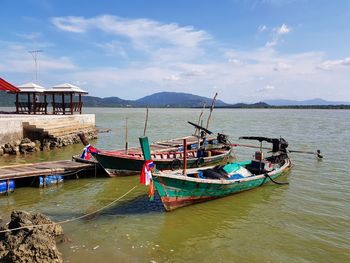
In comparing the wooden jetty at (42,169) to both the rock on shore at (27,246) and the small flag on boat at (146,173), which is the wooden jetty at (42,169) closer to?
the rock on shore at (27,246)

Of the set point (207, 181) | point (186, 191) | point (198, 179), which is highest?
point (198, 179)

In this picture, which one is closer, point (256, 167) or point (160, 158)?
point (256, 167)

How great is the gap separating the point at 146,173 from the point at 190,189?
7.37 feet

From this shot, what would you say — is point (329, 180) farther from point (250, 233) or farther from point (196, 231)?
point (196, 231)

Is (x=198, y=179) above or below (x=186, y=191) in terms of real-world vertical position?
above

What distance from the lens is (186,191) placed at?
12125 millimetres

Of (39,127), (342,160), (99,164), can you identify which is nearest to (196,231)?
(99,164)

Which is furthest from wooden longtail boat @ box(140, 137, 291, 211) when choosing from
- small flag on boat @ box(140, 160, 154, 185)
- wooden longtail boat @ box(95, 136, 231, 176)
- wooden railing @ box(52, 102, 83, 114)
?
wooden railing @ box(52, 102, 83, 114)

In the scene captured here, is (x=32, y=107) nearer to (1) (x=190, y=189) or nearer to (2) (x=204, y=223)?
(1) (x=190, y=189)

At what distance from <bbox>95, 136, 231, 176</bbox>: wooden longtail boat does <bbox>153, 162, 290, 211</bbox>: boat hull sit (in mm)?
5070

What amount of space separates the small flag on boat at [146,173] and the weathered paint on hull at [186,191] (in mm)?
350

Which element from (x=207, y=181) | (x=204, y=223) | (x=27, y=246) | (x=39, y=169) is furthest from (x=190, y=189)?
(x=39, y=169)

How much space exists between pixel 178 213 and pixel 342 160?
16.2m

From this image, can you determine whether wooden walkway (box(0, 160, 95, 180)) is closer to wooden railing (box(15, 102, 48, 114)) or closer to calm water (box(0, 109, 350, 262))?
calm water (box(0, 109, 350, 262))
